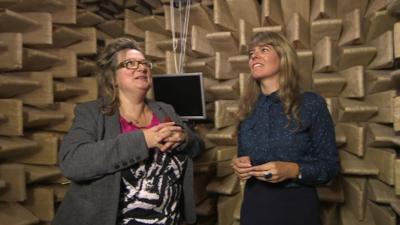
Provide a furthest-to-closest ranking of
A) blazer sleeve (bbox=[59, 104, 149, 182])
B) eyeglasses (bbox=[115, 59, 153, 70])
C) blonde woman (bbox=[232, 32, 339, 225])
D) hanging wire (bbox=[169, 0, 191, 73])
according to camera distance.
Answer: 1. hanging wire (bbox=[169, 0, 191, 73])
2. eyeglasses (bbox=[115, 59, 153, 70])
3. blonde woman (bbox=[232, 32, 339, 225])
4. blazer sleeve (bbox=[59, 104, 149, 182])

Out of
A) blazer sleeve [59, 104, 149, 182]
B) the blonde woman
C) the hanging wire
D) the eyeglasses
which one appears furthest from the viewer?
the hanging wire

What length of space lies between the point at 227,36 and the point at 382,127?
862 mm

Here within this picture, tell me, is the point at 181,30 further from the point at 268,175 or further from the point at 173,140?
the point at 268,175

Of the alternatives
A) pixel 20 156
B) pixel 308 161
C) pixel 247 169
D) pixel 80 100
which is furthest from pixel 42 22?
pixel 308 161

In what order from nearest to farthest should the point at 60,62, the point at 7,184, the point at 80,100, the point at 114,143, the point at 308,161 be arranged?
1. the point at 114,143
2. the point at 308,161
3. the point at 7,184
4. the point at 60,62
5. the point at 80,100

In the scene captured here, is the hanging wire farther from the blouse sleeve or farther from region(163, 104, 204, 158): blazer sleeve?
the blouse sleeve

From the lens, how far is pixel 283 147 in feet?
4.20

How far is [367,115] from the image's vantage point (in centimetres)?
173

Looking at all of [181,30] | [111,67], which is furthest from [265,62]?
[181,30]

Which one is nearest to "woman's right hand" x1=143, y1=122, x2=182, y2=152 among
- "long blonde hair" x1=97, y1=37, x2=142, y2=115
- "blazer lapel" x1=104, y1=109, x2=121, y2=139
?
"blazer lapel" x1=104, y1=109, x2=121, y2=139

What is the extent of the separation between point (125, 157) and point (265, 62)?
0.59 m

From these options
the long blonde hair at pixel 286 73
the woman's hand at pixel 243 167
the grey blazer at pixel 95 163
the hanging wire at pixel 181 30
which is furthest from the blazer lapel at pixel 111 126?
the hanging wire at pixel 181 30

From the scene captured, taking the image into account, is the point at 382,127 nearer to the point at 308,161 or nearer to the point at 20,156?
the point at 308,161

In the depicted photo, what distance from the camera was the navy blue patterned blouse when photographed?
1.28 metres
